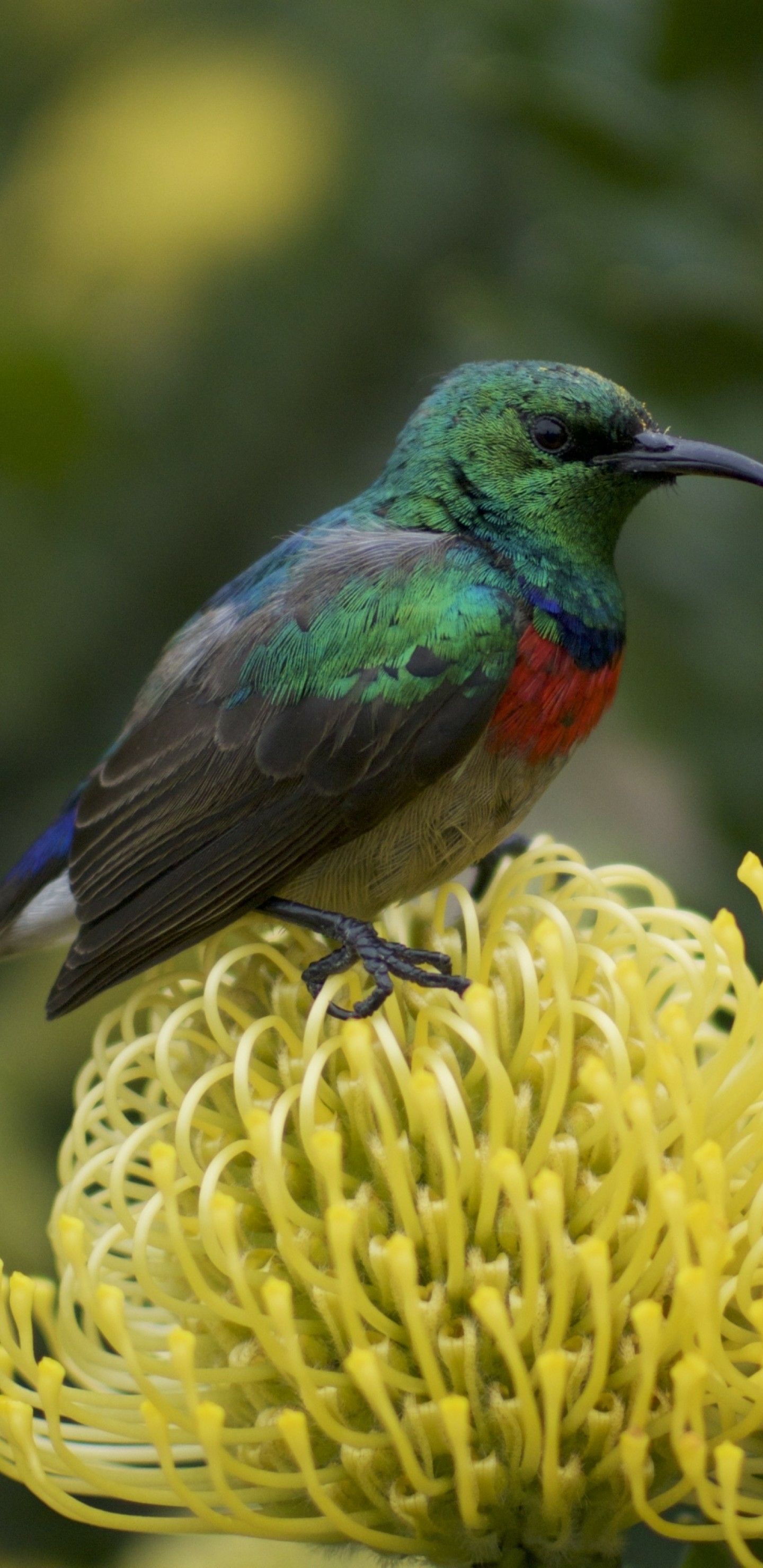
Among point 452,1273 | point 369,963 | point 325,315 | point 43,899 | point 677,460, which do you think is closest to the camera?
point 452,1273

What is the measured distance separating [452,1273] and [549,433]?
1.20 metres

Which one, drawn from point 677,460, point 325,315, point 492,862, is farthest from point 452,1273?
point 325,315

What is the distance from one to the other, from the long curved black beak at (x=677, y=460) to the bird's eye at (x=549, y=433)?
0.06m

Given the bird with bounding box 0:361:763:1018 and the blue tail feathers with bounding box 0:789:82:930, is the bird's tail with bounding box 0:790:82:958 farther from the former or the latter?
the bird with bounding box 0:361:763:1018

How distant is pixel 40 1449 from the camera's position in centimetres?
194

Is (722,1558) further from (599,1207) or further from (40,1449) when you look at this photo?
(40,1449)

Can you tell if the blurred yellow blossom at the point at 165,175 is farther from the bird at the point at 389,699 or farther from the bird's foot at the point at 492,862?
the bird's foot at the point at 492,862

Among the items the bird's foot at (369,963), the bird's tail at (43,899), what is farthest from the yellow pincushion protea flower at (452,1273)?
the bird's tail at (43,899)

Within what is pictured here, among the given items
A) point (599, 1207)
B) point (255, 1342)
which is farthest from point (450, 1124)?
point (255, 1342)

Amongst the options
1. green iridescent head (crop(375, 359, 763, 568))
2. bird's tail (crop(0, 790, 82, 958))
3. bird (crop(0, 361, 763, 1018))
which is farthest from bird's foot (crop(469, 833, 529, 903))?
bird's tail (crop(0, 790, 82, 958))

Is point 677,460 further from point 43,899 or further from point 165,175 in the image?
point 165,175

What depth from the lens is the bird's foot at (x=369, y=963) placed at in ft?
6.31

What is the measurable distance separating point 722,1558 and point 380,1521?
413mm

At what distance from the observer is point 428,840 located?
2195 mm
